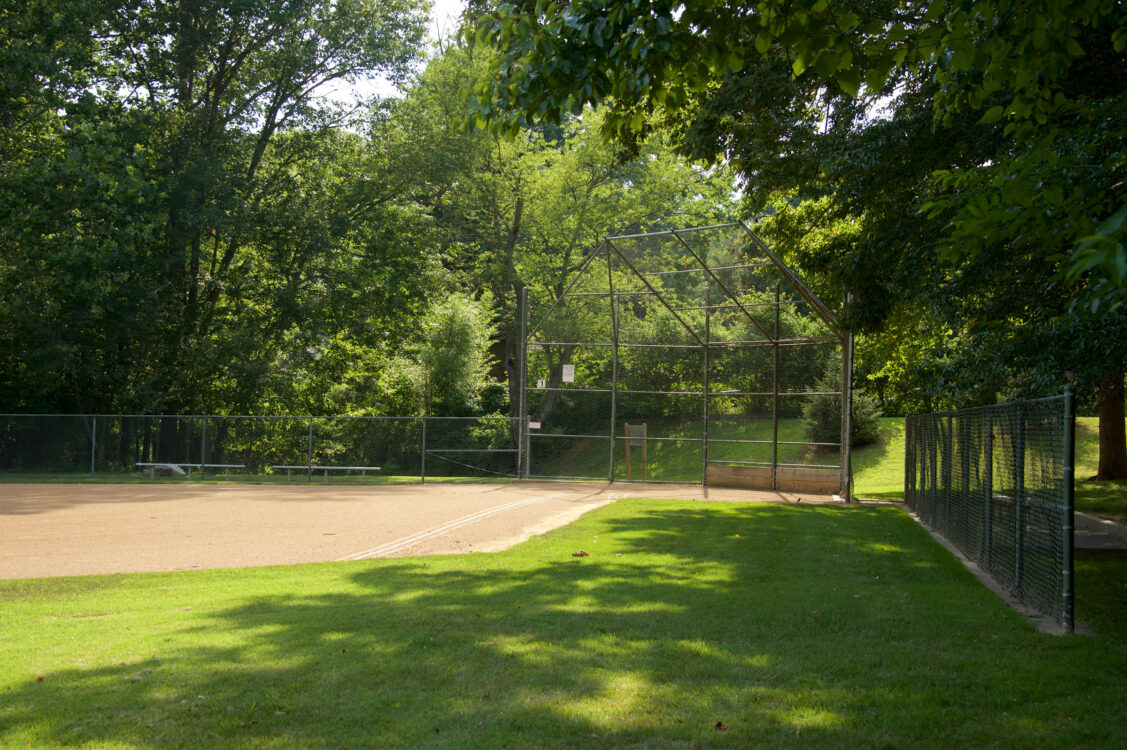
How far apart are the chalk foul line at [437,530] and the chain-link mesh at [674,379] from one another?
3.98 m

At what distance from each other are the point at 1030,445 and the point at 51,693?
7.45 meters

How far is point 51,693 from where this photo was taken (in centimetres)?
478

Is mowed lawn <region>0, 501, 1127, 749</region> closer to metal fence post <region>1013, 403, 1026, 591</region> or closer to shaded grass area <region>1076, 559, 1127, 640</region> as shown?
shaded grass area <region>1076, 559, 1127, 640</region>

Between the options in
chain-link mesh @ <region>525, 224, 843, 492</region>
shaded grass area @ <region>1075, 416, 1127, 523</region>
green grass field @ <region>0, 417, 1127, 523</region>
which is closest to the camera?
shaded grass area @ <region>1075, 416, 1127, 523</region>

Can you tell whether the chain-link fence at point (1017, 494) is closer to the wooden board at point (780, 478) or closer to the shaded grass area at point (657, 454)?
the wooden board at point (780, 478)

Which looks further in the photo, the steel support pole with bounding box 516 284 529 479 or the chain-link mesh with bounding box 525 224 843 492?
the steel support pole with bounding box 516 284 529 479

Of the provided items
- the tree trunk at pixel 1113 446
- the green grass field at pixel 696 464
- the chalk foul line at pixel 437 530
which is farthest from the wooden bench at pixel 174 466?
the tree trunk at pixel 1113 446

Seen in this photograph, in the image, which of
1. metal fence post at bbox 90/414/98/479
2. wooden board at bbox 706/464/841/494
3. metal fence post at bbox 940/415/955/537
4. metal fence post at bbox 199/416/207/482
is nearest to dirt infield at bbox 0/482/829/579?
wooden board at bbox 706/464/841/494

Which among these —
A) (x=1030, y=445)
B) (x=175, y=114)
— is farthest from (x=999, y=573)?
(x=175, y=114)

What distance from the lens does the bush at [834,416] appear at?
29.1 metres

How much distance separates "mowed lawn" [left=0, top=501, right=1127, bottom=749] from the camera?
419 cm

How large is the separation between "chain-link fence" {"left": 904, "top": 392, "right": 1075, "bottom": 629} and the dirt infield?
588cm

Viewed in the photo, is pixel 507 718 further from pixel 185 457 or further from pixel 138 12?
pixel 138 12

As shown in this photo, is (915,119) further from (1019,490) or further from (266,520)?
(266,520)
